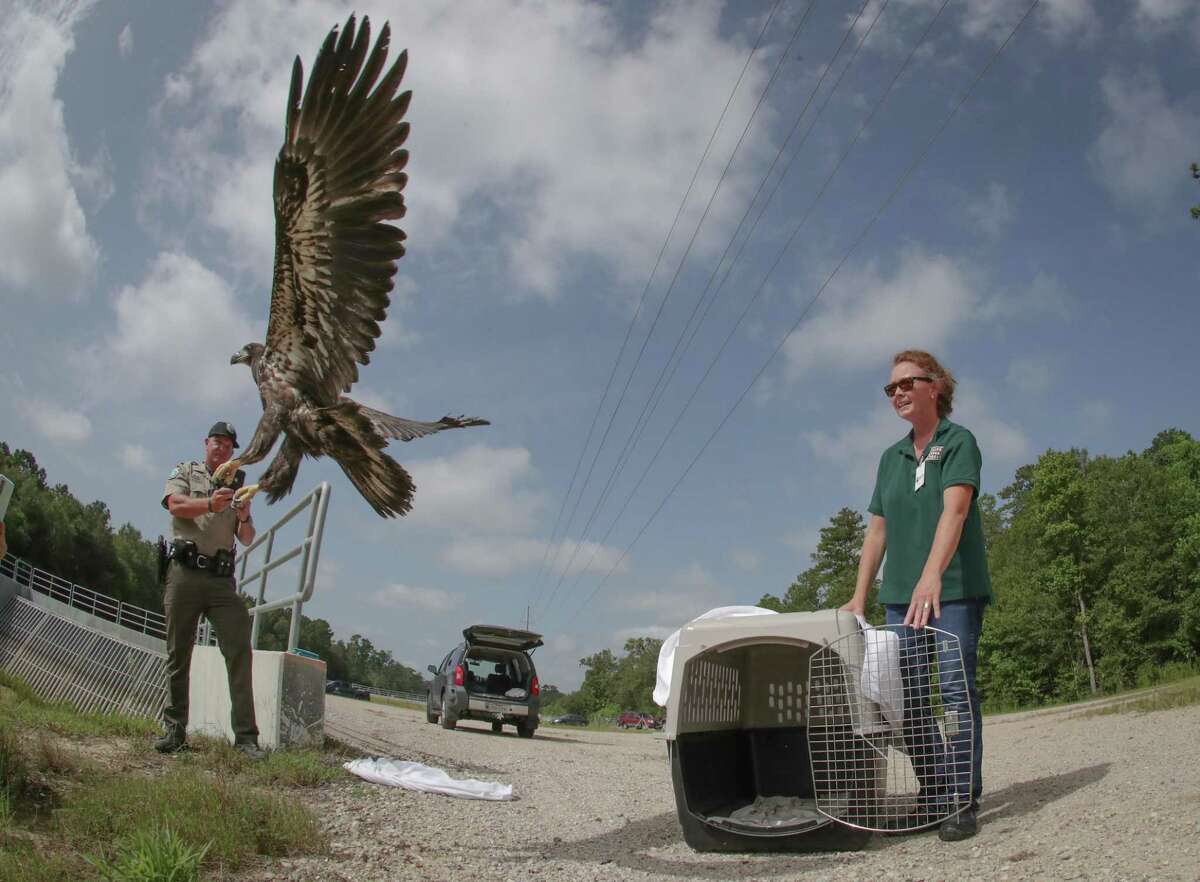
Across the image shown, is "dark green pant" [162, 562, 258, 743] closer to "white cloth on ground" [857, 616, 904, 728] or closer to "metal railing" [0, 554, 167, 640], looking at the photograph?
"metal railing" [0, 554, 167, 640]

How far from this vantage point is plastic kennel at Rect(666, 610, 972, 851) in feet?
11.8

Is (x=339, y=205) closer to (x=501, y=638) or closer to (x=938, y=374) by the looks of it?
(x=938, y=374)

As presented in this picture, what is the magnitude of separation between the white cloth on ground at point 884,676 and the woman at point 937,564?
0.11 meters

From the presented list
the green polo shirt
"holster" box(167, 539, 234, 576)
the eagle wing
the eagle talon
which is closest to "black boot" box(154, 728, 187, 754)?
"holster" box(167, 539, 234, 576)

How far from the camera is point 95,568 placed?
209ft

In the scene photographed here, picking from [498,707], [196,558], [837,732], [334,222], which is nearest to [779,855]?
[837,732]

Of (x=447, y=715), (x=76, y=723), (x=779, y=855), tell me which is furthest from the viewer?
(x=447, y=715)

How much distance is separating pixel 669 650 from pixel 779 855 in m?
1.03

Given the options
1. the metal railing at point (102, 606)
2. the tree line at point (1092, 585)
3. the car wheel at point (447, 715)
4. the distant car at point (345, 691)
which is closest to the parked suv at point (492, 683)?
the car wheel at point (447, 715)

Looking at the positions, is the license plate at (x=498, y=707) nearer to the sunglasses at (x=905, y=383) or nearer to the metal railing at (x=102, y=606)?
the metal railing at (x=102, y=606)

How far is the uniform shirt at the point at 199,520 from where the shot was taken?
504 centimetres

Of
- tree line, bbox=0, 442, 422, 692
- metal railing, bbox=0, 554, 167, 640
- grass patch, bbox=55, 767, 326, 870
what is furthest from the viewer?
tree line, bbox=0, 442, 422, 692

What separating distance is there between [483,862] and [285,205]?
12.9 feet

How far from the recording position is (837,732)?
391 cm
